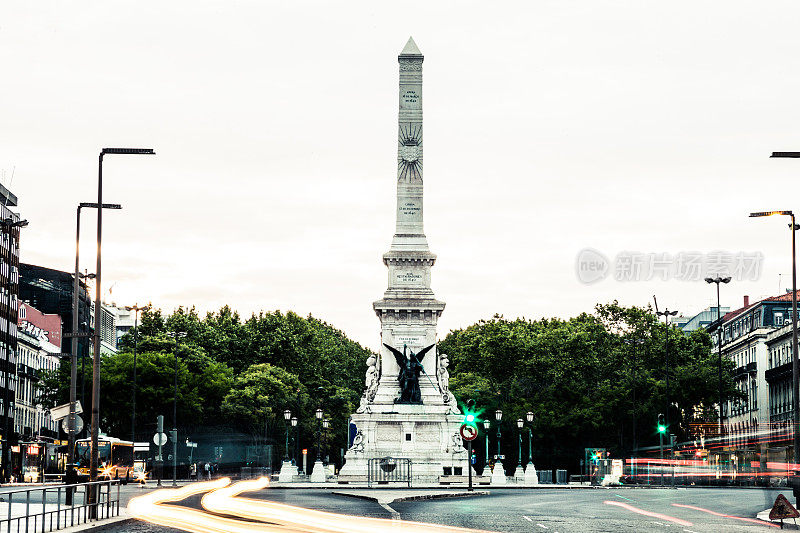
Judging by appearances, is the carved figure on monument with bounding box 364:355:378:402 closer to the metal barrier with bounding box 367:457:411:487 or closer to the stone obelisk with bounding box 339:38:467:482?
the stone obelisk with bounding box 339:38:467:482

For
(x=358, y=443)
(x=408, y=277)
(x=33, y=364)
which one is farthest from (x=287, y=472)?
(x=33, y=364)

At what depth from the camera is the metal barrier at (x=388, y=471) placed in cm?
7844

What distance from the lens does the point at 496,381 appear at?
119 metres

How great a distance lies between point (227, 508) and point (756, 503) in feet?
73.9

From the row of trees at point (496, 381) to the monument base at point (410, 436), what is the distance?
17736 millimetres

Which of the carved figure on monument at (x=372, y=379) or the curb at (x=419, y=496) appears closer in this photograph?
the curb at (x=419, y=496)

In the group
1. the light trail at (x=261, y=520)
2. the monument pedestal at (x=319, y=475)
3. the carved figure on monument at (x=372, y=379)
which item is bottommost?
the monument pedestal at (x=319, y=475)

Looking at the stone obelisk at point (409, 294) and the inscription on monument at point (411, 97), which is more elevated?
the inscription on monument at point (411, 97)

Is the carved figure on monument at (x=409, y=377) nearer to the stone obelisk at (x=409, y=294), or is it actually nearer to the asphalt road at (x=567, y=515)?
the stone obelisk at (x=409, y=294)

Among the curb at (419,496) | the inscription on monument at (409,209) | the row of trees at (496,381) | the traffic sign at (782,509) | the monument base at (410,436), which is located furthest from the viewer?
the row of trees at (496,381)

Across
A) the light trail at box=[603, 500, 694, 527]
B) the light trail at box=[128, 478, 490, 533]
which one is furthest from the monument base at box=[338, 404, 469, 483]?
the light trail at box=[128, 478, 490, 533]

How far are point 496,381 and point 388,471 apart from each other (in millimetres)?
40478

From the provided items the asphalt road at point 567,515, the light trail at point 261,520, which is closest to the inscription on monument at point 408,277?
the asphalt road at point 567,515

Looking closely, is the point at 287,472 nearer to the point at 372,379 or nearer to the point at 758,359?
the point at 372,379
